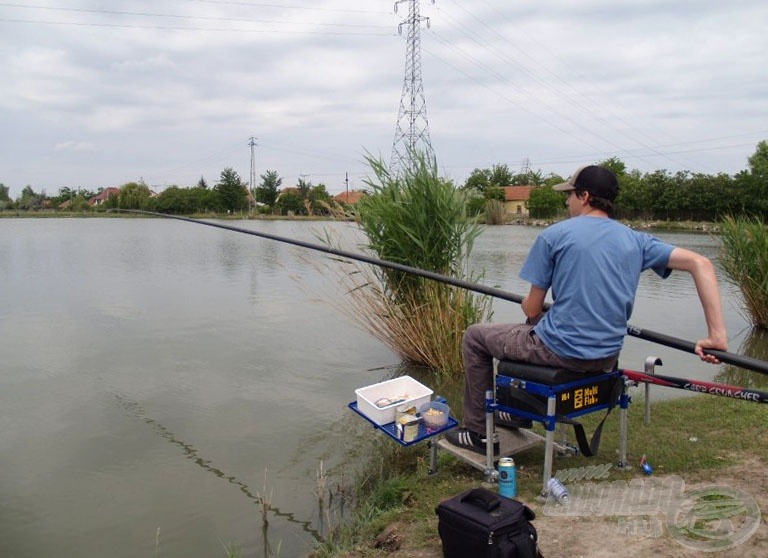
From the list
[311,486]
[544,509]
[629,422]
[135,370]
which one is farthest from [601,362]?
[135,370]

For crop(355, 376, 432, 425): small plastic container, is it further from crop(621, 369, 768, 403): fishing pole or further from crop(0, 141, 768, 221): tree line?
crop(0, 141, 768, 221): tree line

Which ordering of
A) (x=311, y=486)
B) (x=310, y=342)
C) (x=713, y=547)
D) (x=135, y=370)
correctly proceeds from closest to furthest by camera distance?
(x=713, y=547)
(x=311, y=486)
(x=135, y=370)
(x=310, y=342)

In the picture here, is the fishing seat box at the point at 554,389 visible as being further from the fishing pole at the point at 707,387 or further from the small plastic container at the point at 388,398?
the small plastic container at the point at 388,398

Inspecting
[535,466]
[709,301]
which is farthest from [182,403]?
[709,301]

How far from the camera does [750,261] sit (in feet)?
32.7

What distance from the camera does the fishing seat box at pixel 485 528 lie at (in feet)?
8.09

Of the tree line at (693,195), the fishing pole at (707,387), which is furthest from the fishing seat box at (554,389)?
the tree line at (693,195)

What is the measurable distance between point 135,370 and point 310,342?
2465 mm

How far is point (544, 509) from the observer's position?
3.08 meters

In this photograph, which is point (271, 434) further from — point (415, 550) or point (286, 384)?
point (415, 550)

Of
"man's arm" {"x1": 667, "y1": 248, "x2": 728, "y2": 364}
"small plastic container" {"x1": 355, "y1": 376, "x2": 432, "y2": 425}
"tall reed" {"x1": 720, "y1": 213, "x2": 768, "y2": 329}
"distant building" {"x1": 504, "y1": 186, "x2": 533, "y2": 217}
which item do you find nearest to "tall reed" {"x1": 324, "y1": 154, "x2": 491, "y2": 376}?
"small plastic container" {"x1": 355, "y1": 376, "x2": 432, "y2": 425}

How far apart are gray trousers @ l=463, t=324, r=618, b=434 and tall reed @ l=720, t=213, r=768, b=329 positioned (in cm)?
797

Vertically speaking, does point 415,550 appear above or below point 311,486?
above

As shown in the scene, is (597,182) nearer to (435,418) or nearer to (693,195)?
(435,418)
